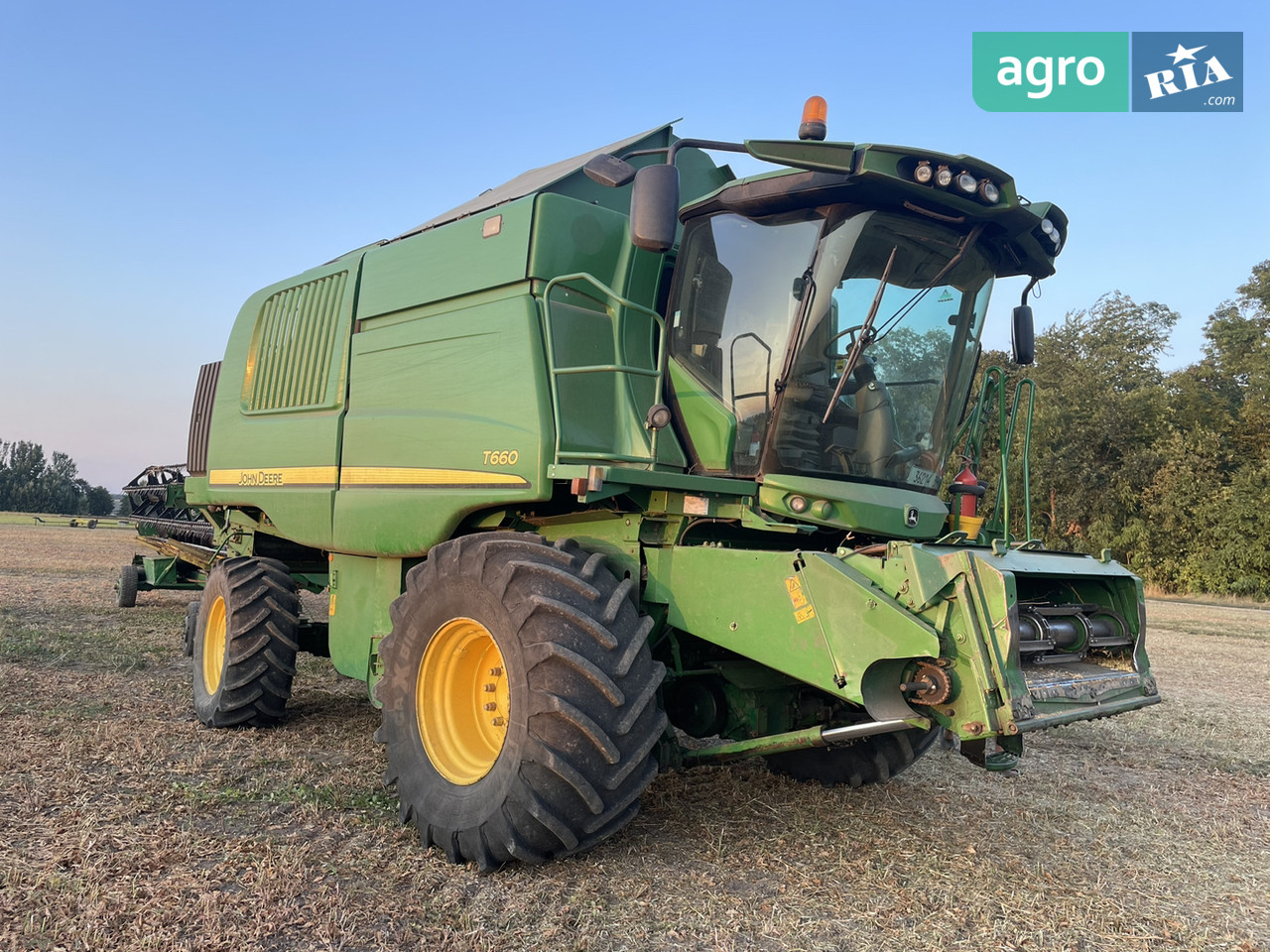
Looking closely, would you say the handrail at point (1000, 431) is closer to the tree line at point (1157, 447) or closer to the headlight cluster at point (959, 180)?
the headlight cluster at point (959, 180)

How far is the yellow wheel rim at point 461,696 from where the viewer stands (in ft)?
13.1

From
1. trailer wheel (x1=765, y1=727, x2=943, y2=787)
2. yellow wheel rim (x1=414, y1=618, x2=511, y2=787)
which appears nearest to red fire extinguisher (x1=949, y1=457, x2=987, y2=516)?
trailer wheel (x1=765, y1=727, x2=943, y2=787)

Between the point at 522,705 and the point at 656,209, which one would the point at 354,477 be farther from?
the point at 656,209

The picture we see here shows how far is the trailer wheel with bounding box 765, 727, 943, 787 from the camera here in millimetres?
4621

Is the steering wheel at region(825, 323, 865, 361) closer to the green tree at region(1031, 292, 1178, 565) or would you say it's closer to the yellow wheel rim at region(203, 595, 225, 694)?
the yellow wheel rim at region(203, 595, 225, 694)

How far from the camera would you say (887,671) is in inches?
131

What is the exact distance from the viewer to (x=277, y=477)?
6.04 metres

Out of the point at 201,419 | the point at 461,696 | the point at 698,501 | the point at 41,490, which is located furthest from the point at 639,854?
the point at 41,490

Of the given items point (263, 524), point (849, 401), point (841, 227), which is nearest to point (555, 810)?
point (849, 401)

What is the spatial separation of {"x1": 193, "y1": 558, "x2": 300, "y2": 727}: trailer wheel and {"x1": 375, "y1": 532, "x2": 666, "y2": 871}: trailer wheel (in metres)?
1.90

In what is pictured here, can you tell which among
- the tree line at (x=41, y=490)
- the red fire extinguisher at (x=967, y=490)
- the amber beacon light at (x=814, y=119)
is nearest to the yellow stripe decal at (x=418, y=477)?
the amber beacon light at (x=814, y=119)

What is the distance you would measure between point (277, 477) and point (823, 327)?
3879 millimetres

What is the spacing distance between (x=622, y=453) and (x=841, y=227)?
4.48ft

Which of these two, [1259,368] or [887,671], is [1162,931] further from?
[1259,368]
